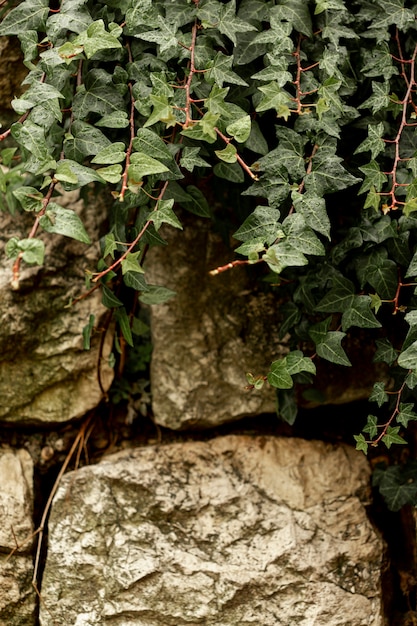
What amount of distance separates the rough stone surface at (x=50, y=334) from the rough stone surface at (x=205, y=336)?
150mm

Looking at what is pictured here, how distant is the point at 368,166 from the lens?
135cm

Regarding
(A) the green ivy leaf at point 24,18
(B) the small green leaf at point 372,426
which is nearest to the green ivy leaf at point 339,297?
(B) the small green leaf at point 372,426

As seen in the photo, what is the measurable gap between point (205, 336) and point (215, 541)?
0.47 meters

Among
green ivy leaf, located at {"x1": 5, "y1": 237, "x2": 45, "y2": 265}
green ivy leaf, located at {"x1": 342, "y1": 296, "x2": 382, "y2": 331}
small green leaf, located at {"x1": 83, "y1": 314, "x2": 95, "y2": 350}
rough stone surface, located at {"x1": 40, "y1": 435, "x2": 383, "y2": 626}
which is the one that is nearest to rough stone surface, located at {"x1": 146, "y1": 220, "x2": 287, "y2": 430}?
rough stone surface, located at {"x1": 40, "y1": 435, "x2": 383, "y2": 626}

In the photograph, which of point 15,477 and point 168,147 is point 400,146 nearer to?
point 168,147

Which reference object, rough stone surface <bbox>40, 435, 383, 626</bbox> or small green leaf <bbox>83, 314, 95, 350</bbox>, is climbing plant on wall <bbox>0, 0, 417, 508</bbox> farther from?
rough stone surface <bbox>40, 435, 383, 626</bbox>

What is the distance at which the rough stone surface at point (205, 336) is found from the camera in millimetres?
1718

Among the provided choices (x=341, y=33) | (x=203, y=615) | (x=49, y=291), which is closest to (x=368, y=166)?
(x=341, y=33)

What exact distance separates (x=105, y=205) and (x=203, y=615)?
3.15 ft

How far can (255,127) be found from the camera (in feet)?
4.69

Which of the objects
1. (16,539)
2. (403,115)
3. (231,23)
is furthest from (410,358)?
(16,539)

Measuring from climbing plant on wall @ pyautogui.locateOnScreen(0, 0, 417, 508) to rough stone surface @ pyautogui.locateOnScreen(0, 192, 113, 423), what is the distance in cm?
22

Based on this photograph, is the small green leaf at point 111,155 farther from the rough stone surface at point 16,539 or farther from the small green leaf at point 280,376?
the rough stone surface at point 16,539

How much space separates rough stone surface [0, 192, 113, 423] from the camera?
66.5 inches
